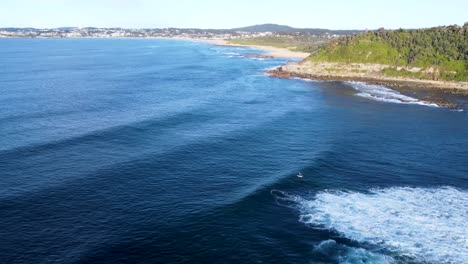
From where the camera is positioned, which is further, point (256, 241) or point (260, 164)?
point (260, 164)

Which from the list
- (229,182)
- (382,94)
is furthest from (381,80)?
(229,182)

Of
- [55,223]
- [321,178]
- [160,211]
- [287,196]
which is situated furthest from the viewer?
[321,178]

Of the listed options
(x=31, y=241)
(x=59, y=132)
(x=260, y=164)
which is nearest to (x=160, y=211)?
(x=31, y=241)

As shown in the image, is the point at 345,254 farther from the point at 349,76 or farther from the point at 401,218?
the point at 349,76

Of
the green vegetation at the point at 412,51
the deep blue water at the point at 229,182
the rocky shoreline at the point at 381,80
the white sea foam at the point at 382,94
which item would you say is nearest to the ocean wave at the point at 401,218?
the deep blue water at the point at 229,182

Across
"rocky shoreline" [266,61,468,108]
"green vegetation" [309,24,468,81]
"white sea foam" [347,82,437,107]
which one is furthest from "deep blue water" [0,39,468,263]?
"green vegetation" [309,24,468,81]

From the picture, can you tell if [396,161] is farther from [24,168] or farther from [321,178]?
[24,168]
